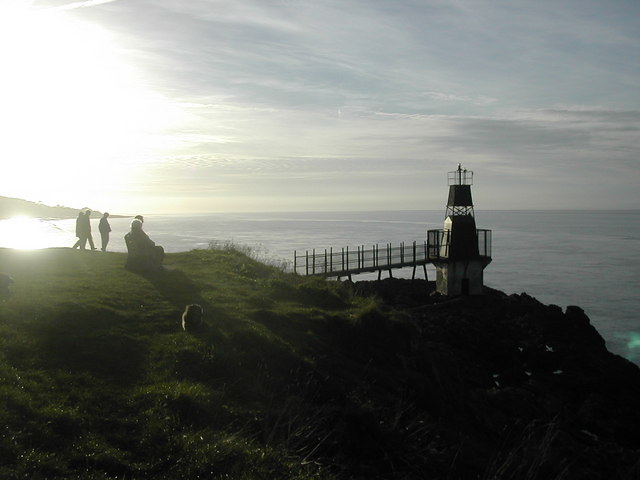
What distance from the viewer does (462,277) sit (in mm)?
40281

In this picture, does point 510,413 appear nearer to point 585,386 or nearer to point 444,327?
point 585,386

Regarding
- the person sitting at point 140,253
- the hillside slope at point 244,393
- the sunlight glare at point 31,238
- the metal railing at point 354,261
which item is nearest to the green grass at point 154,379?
the hillside slope at point 244,393

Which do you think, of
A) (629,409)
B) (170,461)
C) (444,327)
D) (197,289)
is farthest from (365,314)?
(444,327)

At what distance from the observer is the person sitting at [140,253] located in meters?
17.4

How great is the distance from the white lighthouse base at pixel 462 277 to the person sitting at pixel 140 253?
2721 centimetres

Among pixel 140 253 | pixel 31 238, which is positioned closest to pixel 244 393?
pixel 140 253

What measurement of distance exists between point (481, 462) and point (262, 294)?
8.41 meters

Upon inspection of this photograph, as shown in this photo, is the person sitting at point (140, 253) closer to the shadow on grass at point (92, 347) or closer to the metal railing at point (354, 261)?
the shadow on grass at point (92, 347)

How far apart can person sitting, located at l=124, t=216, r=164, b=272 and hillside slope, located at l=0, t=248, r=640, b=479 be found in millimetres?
648

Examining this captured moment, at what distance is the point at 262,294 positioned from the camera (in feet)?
55.7

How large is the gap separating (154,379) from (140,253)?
918 centimetres

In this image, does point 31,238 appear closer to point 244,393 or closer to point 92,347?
point 92,347

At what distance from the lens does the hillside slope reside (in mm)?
7156

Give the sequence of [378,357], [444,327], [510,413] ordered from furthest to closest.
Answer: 1. [444,327]
2. [510,413]
3. [378,357]
